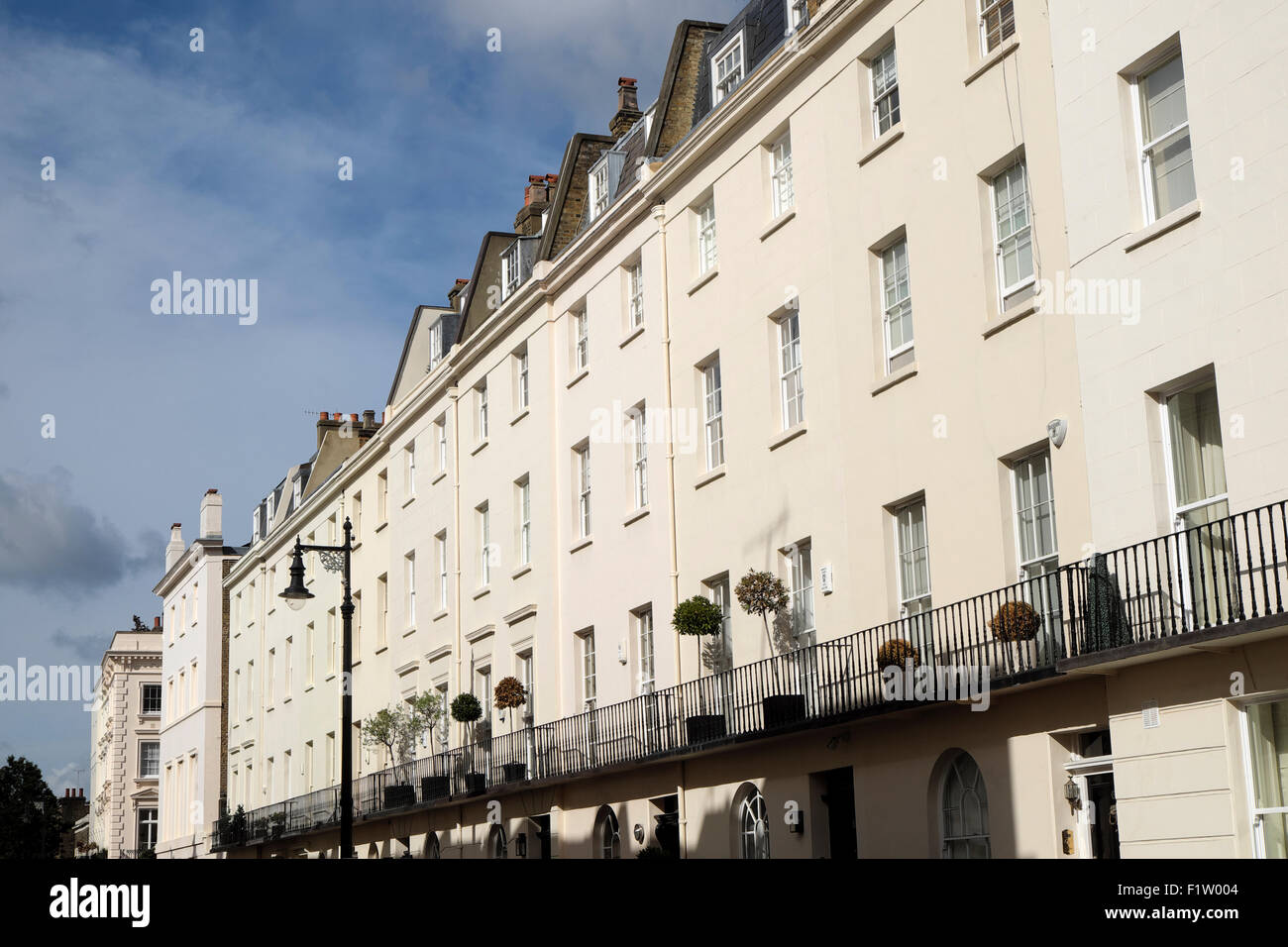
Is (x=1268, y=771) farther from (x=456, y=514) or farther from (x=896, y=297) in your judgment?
(x=456, y=514)

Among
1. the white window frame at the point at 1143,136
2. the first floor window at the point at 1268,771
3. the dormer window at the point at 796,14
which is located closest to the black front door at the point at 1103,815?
the first floor window at the point at 1268,771

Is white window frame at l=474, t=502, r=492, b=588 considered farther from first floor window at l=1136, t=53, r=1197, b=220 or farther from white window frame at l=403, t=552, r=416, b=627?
first floor window at l=1136, t=53, r=1197, b=220

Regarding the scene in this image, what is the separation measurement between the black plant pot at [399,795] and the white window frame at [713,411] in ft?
45.4

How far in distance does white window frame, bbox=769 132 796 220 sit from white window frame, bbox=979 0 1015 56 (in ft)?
15.2

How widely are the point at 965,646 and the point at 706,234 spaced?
10787mm

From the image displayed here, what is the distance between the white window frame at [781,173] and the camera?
23188 millimetres

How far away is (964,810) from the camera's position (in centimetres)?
1791

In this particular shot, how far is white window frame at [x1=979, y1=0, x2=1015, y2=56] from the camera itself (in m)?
18.3

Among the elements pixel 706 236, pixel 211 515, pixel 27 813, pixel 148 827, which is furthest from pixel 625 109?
pixel 27 813

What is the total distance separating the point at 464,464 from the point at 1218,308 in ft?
75.4

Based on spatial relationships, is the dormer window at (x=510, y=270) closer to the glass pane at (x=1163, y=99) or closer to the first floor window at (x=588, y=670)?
the first floor window at (x=588, y=670)

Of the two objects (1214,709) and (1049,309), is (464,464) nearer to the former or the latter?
(1049,309)

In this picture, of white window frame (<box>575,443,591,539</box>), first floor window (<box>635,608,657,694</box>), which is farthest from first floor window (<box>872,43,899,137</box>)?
white window frame (<box>575,443,591,539</box>)
